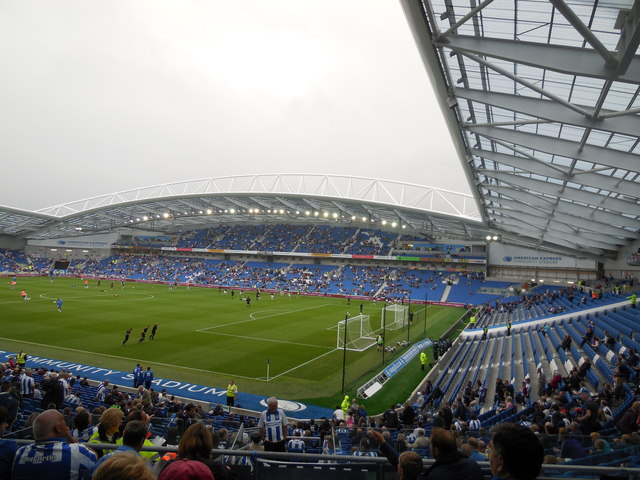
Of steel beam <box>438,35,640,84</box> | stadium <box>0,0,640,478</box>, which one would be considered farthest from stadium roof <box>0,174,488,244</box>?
steel beam <box>438,35,640,84</box>

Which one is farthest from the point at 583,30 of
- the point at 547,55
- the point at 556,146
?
the point at 556,146

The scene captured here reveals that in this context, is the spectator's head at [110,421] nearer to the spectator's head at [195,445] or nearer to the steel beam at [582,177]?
the spectator's head at [195,445]

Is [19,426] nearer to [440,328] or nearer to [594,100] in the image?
[594,100]

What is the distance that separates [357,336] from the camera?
29.3 meters

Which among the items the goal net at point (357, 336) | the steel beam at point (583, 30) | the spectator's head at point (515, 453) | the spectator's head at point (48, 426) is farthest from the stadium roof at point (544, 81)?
the goal net at point (357, 336)

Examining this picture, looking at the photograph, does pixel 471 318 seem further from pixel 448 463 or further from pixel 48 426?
pixel 48 426

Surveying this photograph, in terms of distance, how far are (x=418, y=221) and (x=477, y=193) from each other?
34853 millimetres

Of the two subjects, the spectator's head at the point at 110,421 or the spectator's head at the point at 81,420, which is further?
the spectator's head at the point at 81,420

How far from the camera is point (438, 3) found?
329 inches

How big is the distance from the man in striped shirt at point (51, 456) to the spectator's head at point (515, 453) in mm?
3046

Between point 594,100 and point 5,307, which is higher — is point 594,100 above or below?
above

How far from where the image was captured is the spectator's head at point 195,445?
116 inches

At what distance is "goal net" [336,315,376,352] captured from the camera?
2630 centimetres

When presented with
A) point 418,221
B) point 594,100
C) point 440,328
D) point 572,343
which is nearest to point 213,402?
point 594,100
